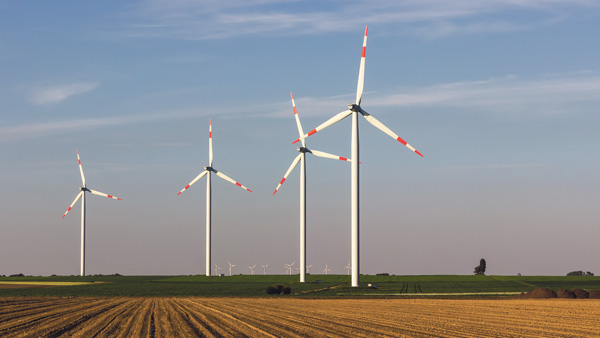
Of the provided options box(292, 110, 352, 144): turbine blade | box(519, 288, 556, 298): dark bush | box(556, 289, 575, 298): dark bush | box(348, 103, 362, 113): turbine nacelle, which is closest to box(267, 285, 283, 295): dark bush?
box(292, 110, 352, 144): turbine blade

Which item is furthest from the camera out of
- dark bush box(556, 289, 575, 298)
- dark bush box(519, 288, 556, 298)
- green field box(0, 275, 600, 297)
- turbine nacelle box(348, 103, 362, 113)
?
turbine nacelle box(348, 103, 362, 113)

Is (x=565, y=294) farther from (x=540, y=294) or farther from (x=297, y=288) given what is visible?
(x=297, y=288)

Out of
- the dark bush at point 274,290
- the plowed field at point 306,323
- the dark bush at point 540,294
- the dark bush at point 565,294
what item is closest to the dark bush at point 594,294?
the dark bush at point 565,294

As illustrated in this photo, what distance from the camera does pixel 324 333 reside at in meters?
37.6

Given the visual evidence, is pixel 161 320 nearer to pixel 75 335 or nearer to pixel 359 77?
pixel 75 335

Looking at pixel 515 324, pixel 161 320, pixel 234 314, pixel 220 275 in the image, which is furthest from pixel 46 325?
pixel 220 275

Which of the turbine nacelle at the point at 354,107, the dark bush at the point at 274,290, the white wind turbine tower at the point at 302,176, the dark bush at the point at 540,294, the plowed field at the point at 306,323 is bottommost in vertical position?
the dark bush at the point at 274,290

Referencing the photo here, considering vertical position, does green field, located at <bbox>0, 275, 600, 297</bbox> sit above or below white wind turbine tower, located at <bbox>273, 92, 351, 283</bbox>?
below

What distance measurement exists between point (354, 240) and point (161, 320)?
5393 centimetres

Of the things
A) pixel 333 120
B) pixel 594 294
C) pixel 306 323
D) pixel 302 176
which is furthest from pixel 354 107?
pixel 306 323

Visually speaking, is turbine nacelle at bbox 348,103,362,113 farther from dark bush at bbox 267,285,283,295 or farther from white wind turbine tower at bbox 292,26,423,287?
dark bush at bbox 267,285,283,295

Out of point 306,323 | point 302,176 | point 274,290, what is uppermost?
point 302,176

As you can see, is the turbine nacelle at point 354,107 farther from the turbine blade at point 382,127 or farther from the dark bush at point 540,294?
the dark bush at point 540,294

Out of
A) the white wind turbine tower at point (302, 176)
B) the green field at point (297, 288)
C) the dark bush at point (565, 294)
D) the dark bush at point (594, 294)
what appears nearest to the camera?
the dark bush at point (565, 294)
